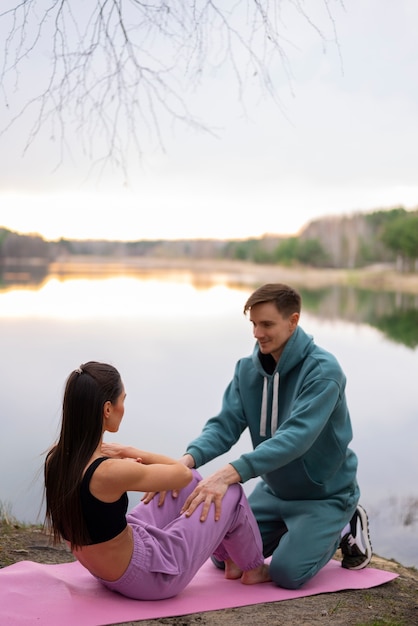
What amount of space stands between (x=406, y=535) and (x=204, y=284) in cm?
2765

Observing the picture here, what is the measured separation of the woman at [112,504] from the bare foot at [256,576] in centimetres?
32

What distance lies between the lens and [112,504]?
2488 millimetres

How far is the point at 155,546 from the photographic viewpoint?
264cm

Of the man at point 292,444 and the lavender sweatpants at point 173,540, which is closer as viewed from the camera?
the lavender sweatpants at point 173,540

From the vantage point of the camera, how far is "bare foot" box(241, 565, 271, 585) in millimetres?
3045

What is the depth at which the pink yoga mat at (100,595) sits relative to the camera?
255 centimetres

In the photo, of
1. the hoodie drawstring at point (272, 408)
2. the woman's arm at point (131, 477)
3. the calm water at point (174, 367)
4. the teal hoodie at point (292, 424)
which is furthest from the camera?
the calm water at point (174, 367)

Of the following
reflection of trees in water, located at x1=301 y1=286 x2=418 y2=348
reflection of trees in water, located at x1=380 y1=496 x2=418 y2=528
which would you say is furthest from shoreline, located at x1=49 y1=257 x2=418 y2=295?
reflection of trees in water, located at x1=380 y1=496 x2=418 y2=528

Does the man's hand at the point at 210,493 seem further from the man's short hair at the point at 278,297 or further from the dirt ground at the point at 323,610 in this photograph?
the man's short hair at the point at 278,297

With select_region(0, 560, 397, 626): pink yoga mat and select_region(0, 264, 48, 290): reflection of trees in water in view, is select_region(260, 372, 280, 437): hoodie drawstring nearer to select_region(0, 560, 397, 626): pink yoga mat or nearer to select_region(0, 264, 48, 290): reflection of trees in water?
select_region(0, 560, 397, 626): pink yoga mat

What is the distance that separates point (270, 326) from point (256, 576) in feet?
3.11

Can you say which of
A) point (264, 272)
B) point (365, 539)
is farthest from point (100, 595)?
point (264, 272)

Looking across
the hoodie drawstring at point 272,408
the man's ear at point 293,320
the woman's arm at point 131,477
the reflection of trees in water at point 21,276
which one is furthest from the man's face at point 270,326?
the reflection of trees in water at point 21,276

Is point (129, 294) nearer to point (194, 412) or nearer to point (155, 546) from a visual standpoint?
point (194, 412)
